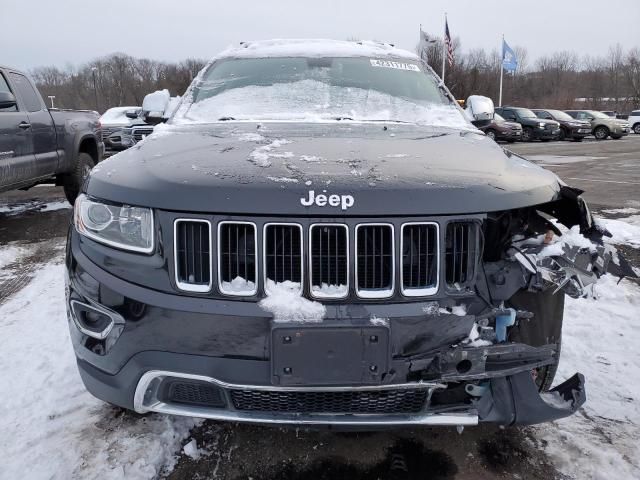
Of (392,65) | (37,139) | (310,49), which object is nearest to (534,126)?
(37,139)

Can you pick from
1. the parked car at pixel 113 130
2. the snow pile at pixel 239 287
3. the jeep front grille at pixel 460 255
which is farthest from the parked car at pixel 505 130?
the snow pile at pixel 239 287

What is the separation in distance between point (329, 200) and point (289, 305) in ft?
1.23

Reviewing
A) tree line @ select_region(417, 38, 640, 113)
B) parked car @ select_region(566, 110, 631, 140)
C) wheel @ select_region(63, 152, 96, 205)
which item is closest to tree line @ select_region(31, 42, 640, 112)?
tree line @ select_region(417, 38, 640, 113)

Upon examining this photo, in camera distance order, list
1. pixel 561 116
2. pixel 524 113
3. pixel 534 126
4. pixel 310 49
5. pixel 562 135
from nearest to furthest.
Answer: pixel 310 49 < pixel 534 126 < pixel 524 113 < pixel 562 135 < pixel 561 116

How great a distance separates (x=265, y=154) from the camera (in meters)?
2.14

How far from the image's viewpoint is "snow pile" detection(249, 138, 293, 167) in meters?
2.02

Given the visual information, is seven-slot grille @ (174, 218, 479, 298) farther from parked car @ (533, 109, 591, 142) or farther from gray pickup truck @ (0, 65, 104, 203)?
parked car @ (533, 109, 591, 142)

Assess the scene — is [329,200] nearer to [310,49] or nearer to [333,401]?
[333,401]

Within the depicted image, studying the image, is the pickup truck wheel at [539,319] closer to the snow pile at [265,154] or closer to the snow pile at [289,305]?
the snow pile at [289,305]

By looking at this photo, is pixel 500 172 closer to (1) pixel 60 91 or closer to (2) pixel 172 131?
(2) pixel 172 131

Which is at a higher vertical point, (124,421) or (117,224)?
(117,224)

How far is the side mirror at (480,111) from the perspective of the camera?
12.1 feet

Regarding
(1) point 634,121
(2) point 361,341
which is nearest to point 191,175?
(2) point 361,341

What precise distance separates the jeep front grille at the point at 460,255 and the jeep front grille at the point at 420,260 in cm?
6
